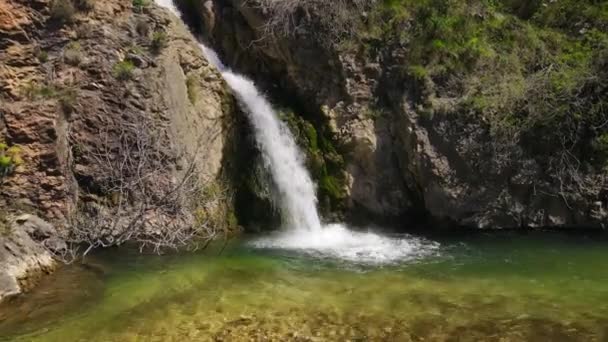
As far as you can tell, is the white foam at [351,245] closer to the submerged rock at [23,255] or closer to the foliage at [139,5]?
the submerged rock at [23,255]

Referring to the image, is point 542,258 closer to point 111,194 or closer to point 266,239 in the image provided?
point 266,239

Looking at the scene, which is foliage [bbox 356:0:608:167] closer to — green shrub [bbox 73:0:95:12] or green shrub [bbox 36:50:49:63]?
green shrub [bbox 73:0:95:12]

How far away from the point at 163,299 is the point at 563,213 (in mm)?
8147

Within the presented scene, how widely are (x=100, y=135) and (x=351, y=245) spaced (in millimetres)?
4899

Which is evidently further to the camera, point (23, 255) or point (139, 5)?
point (139, 5)

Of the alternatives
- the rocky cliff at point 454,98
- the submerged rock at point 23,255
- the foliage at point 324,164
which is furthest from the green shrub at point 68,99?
the rocky cliff at point 454,98

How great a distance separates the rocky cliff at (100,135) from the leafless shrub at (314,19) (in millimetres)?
2281

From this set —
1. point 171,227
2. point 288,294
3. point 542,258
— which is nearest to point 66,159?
point 171,227

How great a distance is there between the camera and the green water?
6066mm

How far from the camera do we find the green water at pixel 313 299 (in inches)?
239

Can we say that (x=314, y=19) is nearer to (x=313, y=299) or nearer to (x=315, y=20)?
(x=315, y=20)

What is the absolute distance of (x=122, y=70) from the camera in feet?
33.5

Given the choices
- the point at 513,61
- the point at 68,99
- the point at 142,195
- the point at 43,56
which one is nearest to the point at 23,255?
the point at 142,195

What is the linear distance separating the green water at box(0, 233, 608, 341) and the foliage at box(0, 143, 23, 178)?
6.17ft
